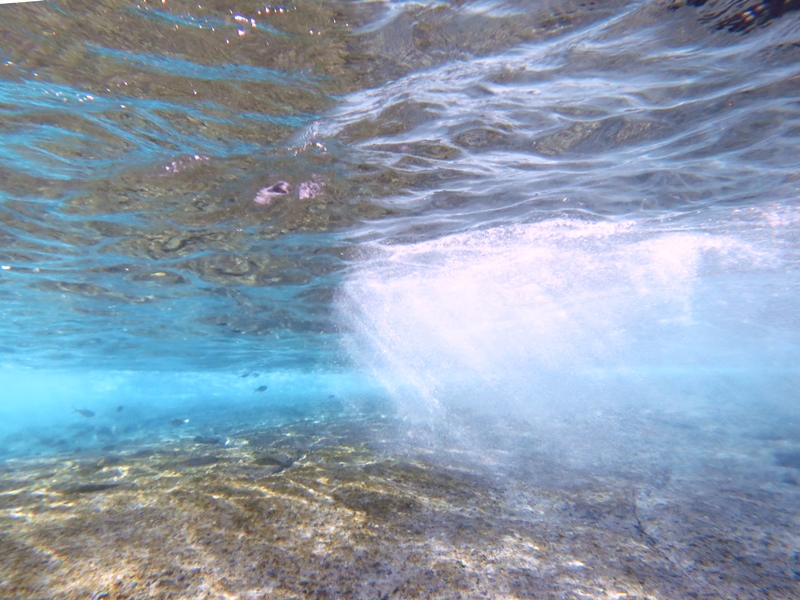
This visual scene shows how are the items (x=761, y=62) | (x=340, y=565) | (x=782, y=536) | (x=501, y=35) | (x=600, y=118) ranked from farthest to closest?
1. (x=600, y=118)
2. (x=761, y=62)
3. (x=501, y=35)
4. (x=782, y=536)
5. (x=340, y=565)

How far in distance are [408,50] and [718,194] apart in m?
11.7

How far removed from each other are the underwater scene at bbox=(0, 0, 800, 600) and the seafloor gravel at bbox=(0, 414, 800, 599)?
0.04 meters

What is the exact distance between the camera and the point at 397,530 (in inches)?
183

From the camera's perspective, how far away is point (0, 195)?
989cm

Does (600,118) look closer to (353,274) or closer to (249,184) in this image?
(249,184)

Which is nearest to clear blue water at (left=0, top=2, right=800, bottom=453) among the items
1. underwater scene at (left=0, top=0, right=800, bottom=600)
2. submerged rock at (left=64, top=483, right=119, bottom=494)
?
underwater scene at (left=0, top=0, right=800, bottom=600)

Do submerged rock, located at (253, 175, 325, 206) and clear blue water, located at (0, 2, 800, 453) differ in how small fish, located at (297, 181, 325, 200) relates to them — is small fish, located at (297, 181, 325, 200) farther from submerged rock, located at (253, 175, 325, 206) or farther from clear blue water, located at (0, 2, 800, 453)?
clear blue water, located at (0, 2, 800, 453)

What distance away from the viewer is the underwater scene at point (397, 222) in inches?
162

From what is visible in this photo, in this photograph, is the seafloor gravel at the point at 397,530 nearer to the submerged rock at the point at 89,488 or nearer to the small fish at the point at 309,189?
the submerged rock at the point at 89,488

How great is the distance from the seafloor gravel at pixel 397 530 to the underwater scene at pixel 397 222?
0.04m

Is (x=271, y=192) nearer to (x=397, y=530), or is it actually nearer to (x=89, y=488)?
(x=89, y=488)

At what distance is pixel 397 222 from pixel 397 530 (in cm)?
986

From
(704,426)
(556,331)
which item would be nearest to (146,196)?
(704,426)

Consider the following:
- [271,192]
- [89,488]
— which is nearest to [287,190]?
[271,192]
